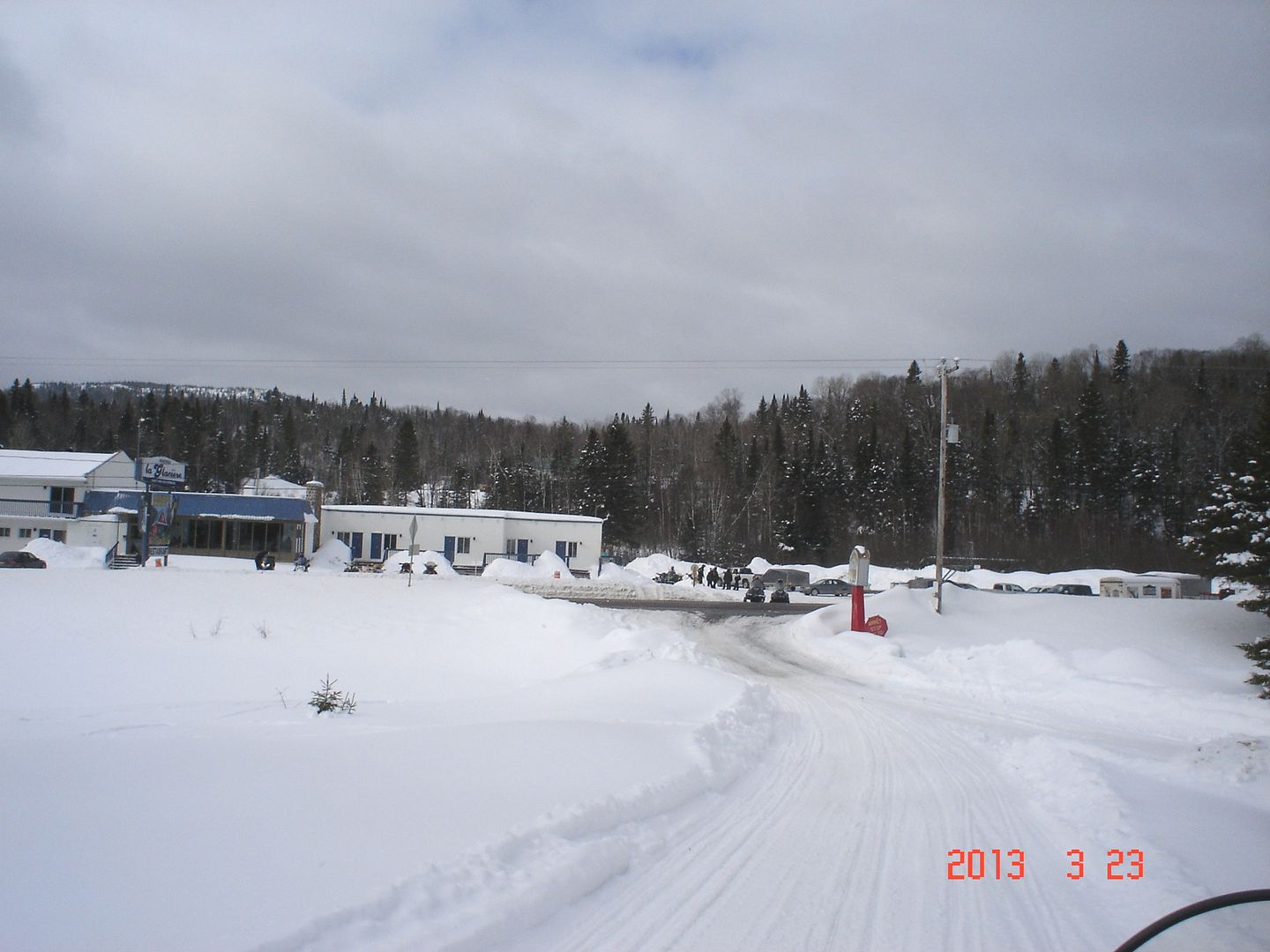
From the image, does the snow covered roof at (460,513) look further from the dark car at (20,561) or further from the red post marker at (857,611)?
the red post marker at (857,611)

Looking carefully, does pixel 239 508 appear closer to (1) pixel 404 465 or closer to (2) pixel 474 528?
(2) pixel 474 528

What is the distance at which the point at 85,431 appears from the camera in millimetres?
113000

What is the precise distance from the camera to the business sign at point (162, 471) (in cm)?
4391

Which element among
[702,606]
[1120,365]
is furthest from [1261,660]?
[1120,365]

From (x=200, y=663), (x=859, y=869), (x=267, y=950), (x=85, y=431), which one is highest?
(x=85, y=431)

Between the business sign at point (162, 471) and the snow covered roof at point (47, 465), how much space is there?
22.2 meters

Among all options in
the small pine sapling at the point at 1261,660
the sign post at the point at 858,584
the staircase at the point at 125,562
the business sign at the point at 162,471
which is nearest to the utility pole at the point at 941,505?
the sign post at the point at 858,584

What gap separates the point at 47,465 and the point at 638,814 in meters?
71.5

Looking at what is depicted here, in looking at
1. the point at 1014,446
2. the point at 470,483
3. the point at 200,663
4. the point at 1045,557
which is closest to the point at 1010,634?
the point at 200,663

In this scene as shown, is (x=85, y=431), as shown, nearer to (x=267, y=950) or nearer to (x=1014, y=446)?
(x=1014, y=446)

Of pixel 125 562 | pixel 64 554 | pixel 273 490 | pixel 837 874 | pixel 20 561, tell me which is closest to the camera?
pixel 837 874

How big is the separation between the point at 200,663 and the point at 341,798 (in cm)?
1884

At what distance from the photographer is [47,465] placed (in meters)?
62.2

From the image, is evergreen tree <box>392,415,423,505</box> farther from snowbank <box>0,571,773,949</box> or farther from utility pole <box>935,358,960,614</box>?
snowbank <box>0,571,773,949</box>
